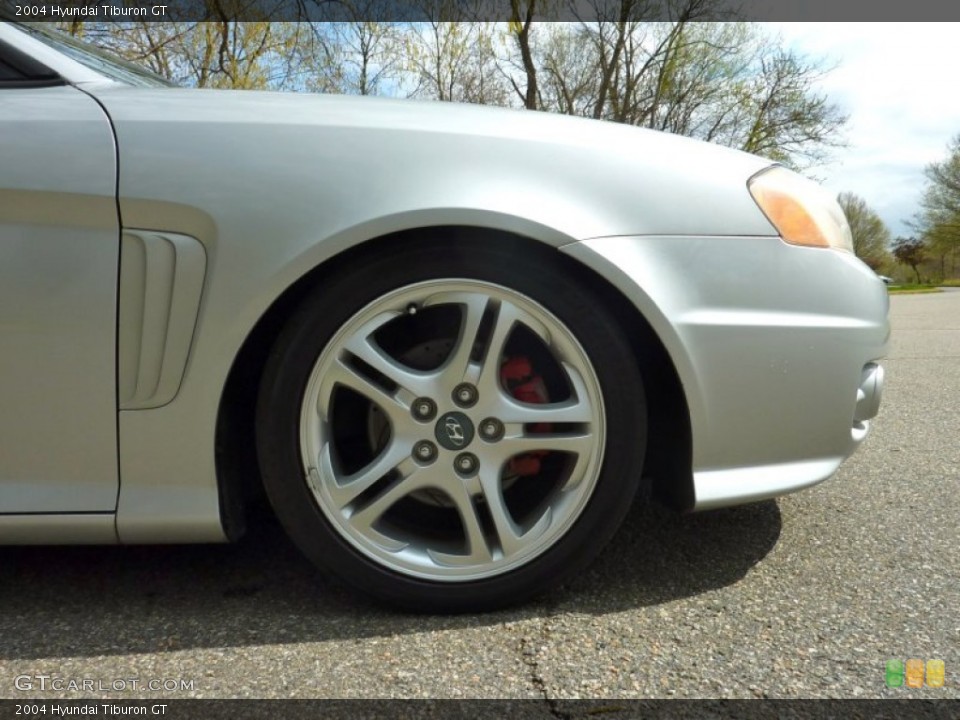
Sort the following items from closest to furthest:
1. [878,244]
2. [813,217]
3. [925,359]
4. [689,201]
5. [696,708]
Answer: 1. [696,708]
2. [689,201]
3. [813,217]
4. [925,359]
5. [878,244]

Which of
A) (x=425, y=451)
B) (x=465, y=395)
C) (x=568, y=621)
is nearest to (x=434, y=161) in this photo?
(x=465, y=395)

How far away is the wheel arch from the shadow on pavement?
0.21 metres

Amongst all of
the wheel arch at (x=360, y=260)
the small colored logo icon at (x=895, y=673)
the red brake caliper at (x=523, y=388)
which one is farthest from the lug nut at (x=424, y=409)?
the small colored logo icon at (x=895, y=673)

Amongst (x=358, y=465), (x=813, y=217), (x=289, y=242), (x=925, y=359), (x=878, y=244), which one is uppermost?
(x=813, y=217)

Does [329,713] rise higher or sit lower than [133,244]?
lower

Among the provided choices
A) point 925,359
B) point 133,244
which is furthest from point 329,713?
point 925,359

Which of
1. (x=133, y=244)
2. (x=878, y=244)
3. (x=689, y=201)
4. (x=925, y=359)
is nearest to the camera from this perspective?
(x=133, y=244)

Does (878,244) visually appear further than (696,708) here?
Yes

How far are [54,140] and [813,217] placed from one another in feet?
5.48

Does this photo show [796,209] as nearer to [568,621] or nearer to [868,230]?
[568,621]

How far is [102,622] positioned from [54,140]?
40.5 inches

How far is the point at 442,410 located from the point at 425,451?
10 cm

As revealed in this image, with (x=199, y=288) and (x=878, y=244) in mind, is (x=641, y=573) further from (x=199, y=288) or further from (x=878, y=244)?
(x=878, y=244)

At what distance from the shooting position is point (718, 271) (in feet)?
5.70
